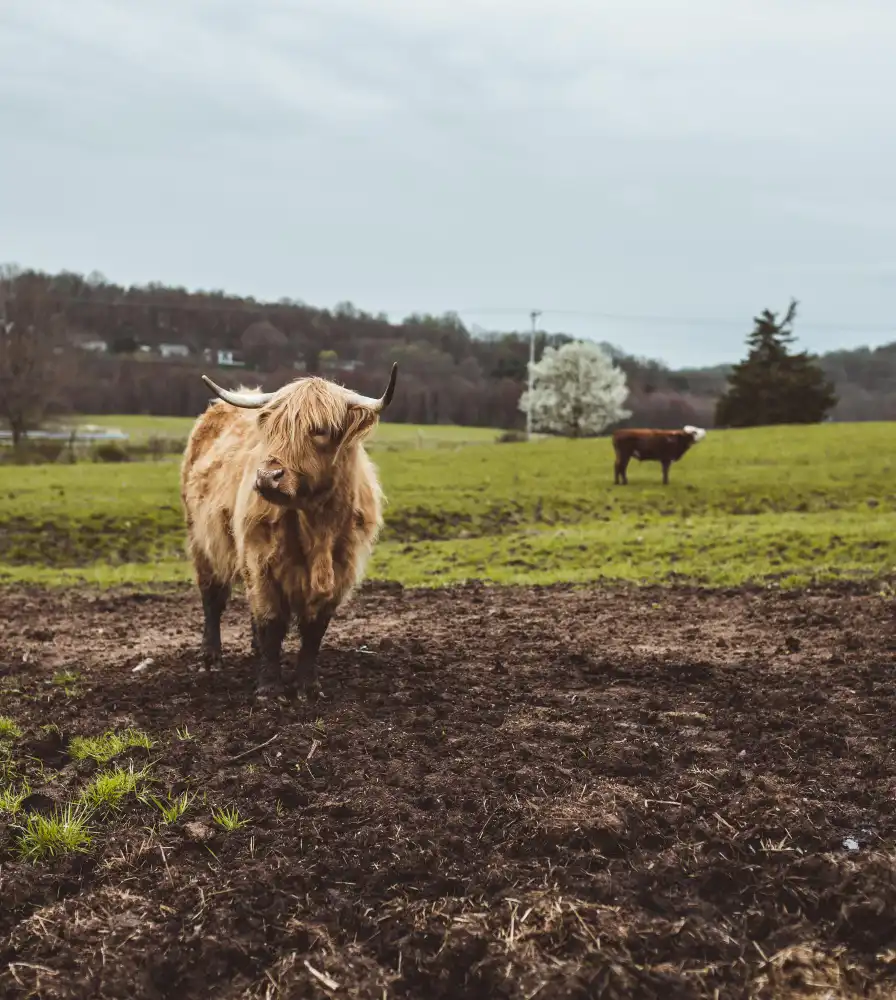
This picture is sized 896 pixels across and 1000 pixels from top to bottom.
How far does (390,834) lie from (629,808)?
1.05 metres

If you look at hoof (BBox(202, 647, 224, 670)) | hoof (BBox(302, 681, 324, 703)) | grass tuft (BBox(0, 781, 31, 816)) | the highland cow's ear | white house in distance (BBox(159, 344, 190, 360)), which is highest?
white house in distance (BBox(159, 344, 190, 360))

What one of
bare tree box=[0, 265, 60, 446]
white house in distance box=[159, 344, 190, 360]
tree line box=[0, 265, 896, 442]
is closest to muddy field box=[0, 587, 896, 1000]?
tree line box=[0, 265, 896, 442]

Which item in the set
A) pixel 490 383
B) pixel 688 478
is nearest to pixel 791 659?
pixel 688 478

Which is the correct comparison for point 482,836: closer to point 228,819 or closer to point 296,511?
point 228,819

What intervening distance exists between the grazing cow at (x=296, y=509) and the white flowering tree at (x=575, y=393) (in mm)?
56414

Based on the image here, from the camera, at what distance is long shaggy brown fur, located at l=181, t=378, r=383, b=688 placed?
5289 mm

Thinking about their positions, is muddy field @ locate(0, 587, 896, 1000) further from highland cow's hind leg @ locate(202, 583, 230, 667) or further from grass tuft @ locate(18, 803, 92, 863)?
highland cow's hind leg @ locate(202, 583, 230, 667)

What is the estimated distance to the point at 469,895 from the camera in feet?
10.7

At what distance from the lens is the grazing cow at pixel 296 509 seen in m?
5.29

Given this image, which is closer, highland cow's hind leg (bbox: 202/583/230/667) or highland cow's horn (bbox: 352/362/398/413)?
highland cow's horn (bbox: 352/362/398/413)

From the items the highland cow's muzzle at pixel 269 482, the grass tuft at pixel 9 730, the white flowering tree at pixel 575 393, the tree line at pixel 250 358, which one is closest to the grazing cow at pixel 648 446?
the tree line at pixel 250 358

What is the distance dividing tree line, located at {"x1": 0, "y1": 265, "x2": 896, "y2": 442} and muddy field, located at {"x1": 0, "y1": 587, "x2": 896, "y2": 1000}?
2515cm

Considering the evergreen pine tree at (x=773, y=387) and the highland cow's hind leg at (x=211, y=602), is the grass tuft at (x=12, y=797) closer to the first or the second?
the highland cow's hind leg at (x=211, y=602)

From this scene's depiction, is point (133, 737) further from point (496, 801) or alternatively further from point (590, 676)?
point (590, 676)
